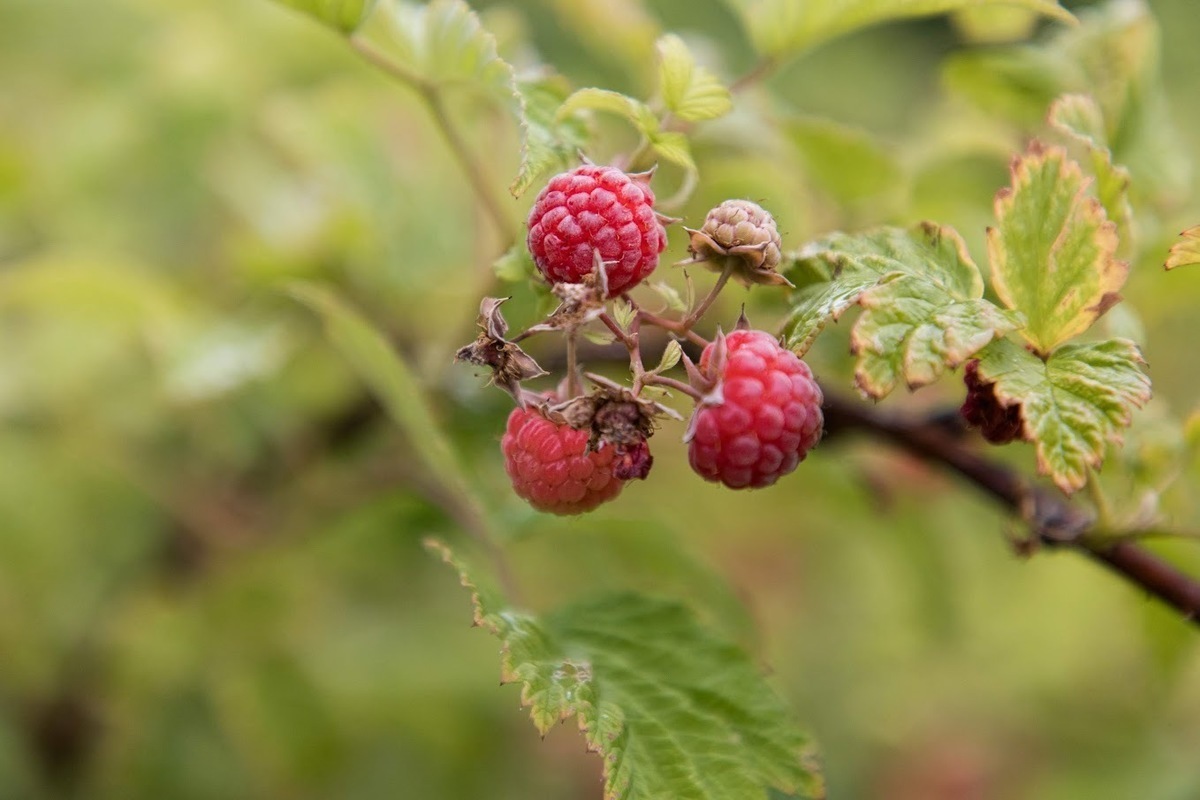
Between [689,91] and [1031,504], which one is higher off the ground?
[689,91]

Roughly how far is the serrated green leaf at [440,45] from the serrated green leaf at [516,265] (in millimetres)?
108

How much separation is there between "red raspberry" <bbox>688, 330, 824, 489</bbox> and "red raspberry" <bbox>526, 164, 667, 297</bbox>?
0.06m

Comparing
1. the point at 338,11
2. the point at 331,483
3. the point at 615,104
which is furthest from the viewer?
the point at 331,483

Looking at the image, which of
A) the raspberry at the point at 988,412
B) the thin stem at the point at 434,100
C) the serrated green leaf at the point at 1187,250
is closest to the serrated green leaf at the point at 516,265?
the thin stem at the point at 434,100

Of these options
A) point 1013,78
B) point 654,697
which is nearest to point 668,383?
point 654,697

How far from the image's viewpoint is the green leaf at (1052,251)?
65 centimetres

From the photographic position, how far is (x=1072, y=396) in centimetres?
61

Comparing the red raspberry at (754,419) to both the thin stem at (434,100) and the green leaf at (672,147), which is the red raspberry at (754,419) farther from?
the thin stem at (434,100)

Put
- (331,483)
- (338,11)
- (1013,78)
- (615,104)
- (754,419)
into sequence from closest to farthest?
(754,419), (615,104), (338,11), (1013,78), (331,483)

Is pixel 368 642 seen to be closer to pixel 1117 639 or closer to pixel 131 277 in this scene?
pixel 131 277

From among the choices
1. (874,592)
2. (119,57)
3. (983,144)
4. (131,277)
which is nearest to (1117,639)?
(874,592)

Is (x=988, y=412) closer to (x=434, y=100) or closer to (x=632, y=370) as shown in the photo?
(x=632, y=370)

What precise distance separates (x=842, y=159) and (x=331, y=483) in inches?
27.3

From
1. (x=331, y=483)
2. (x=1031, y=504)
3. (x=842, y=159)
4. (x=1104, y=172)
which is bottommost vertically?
(x=331, y=483)
